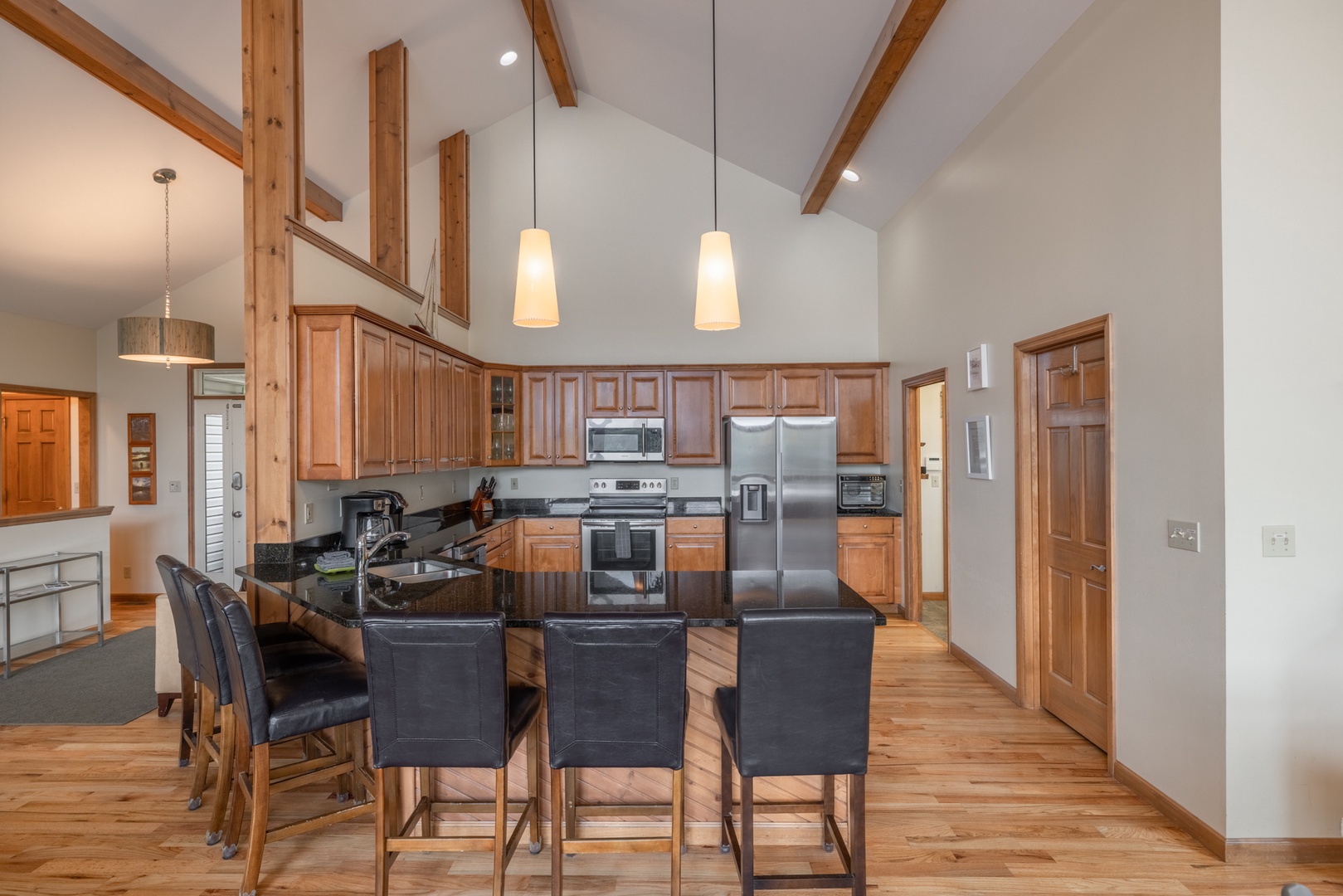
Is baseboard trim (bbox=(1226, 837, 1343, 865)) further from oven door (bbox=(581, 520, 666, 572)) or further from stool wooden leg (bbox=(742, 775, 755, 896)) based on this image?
oven door (bbox=(581, 520, 666, 572))

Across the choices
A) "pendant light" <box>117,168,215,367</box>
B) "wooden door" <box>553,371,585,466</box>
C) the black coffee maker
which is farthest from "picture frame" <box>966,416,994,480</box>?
"pendant light" <box>117,168,215,367</box>

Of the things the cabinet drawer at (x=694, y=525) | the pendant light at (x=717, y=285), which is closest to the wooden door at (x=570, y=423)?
the cabinet drawer at (x=694, y=525)

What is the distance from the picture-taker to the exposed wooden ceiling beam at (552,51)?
4551mm

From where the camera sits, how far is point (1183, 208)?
7.64 feet

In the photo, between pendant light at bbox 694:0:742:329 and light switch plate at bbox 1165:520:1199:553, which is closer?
light switch plate at bbox 1165:520:1199:553

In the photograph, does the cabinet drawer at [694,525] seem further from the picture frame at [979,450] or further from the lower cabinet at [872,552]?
the picture frame at [979,450]

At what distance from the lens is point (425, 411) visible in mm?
4141

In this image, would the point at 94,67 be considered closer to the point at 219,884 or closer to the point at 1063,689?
the point at 219,884

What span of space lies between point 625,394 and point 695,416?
2.10 ft

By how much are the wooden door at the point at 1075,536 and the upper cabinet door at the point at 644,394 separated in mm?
3060

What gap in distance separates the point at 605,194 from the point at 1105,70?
13.6ft

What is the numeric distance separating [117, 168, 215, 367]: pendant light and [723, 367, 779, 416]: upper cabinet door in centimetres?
382

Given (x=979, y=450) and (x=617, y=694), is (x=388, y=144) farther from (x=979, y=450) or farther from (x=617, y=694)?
(x=979, y=450)

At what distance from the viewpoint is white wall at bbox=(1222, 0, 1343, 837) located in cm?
216
